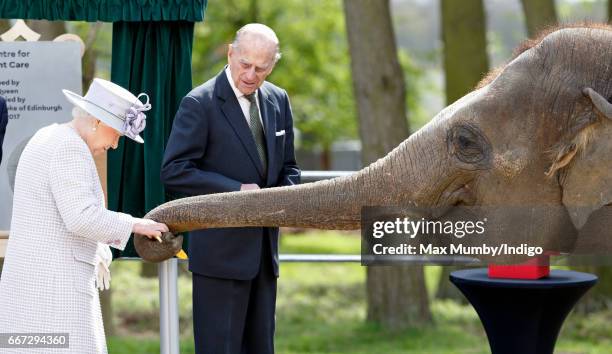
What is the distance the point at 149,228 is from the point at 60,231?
0.42 meters

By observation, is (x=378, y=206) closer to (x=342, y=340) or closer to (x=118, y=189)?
(x=118, y=189)

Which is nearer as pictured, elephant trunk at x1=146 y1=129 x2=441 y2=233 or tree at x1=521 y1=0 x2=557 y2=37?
elephant trunk at x1=146 y1=129 x2=441 y2=233

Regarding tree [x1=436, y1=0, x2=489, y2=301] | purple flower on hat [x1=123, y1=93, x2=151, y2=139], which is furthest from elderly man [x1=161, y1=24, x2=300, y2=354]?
tree [x1=436, y1=0, x2=489, y2=301]

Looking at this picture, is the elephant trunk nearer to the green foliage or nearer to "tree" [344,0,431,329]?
"tree" [344,0,431,329]

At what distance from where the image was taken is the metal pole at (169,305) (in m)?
6.56

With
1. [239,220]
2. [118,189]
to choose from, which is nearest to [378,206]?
[239,220]

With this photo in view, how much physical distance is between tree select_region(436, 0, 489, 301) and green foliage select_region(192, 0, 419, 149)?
21.7ft

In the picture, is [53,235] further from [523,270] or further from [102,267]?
[523,270]

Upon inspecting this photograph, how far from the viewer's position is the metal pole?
6.56 m

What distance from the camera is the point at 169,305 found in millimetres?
6594

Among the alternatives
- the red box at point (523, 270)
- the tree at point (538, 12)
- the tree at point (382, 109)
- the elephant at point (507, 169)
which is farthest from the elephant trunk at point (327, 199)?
the tree at point (538, 12)

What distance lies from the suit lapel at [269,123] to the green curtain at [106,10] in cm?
104

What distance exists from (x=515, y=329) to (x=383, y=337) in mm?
4907

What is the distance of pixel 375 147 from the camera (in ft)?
36.8
